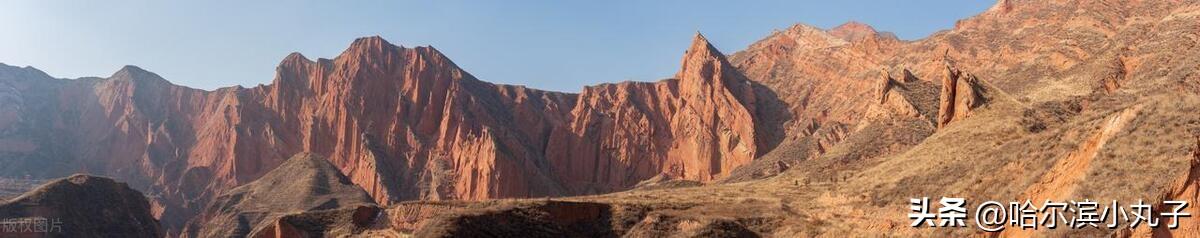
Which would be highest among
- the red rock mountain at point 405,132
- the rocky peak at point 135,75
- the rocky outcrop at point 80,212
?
the rocky peak at point 135,75

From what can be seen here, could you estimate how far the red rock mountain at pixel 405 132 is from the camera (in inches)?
4990

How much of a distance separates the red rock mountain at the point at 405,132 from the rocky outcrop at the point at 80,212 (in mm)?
36041

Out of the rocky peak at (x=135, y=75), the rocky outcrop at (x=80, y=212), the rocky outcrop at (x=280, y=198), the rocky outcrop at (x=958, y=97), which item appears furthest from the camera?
the rocky peak at (x=135, y=75)

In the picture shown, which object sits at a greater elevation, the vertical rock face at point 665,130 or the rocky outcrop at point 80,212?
the vertical rock face at point 665,130

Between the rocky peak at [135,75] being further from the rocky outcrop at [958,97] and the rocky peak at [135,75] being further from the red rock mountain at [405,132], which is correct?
the rocky outcrop at [958,97]

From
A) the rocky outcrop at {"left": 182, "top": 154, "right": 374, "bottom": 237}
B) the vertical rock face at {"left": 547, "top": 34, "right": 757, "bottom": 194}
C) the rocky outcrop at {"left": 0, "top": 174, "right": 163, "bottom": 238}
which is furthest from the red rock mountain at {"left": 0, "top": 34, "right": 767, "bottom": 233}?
the rocky outcrop at {"left": 0, "top": 174, "right": 163, "bottom": 238}

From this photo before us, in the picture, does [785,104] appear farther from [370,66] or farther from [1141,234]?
[1141,234]

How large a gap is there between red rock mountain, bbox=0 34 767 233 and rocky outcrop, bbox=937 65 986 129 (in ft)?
174

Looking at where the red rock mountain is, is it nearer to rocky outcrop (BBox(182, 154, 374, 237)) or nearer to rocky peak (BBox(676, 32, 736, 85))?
rocky peak (BBox(676, 32, 736, 85))

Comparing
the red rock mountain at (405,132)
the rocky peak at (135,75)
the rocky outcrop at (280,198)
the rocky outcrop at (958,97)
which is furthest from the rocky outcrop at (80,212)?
the rocky peak at (135,75)

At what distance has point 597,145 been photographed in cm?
14012

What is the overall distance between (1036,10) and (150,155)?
129769 mm

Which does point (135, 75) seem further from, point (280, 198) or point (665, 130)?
point (665, 130)

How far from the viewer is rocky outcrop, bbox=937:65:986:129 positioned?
59.0 metres
